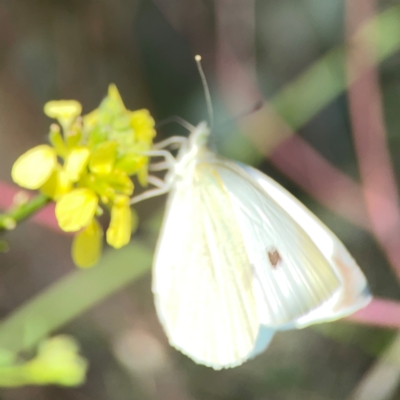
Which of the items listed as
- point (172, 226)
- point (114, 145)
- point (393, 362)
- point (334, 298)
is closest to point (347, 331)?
point (393, 362)

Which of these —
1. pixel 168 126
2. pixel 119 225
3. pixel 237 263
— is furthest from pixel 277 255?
pixel 168 126

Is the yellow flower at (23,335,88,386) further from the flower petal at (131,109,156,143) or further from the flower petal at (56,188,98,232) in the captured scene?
the flower petal at (131,109,156,143)

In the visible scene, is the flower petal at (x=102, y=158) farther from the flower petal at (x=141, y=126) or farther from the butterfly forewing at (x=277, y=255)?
the butterfly forewing at (x=277, y=255)

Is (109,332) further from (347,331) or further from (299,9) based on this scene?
(299,9)

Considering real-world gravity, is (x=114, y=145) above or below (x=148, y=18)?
below

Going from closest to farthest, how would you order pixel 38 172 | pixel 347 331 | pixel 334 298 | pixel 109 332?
pixel 38 172 → pixel 334 298 → pixel 109 332 → pixel 347 331

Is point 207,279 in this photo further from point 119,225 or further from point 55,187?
point 55,187

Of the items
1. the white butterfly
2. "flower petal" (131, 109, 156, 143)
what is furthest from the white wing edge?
"flower petal" (131, 109, 156, 143)
